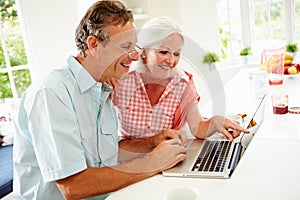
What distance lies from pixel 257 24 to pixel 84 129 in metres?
3.12

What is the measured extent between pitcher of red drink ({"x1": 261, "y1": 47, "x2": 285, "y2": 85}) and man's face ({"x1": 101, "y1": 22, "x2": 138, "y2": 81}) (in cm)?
124

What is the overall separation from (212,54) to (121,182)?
2.62 m

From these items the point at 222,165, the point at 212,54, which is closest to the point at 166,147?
the point at 222,165

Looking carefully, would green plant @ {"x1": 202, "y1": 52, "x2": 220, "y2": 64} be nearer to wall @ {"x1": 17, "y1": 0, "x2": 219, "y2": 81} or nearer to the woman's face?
wall @ {"x1": 17, "y1": 0, "x2": 219, "y2": 81}

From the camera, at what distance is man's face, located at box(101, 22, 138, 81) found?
3.59ft

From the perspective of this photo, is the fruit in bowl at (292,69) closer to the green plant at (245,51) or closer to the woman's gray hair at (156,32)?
the woman's gray hair at (156,32)

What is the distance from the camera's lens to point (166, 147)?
3.67 feet

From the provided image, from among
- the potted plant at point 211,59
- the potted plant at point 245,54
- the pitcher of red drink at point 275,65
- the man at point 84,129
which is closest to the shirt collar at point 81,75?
the man at point 84,129

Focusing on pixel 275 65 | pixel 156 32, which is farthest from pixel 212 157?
pixel 275 65

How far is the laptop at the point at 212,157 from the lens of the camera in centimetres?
100

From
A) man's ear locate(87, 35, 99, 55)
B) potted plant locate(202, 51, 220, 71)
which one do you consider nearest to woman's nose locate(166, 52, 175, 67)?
man's ear locate(87, 35, 99, 55)

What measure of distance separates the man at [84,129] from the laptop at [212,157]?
4 cm

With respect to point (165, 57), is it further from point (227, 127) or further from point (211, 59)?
point (211, 59)

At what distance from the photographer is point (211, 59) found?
3346 millimetres
